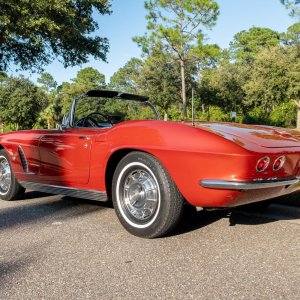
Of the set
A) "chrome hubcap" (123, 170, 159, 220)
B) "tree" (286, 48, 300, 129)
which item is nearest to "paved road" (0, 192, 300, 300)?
"chrome hubcap" (123, 170, 159, 220)

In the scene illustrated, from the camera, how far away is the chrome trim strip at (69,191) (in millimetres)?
3615

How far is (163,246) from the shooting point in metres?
3.02

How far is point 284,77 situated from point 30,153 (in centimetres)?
2869

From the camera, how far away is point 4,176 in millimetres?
5066

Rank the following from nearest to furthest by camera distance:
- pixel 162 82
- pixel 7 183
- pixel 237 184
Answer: pixel 237 184, pixel 7 183, pixel 162 82

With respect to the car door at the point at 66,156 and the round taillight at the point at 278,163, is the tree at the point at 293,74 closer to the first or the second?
the car door at the point at 66,156

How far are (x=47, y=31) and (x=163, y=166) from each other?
13418mm

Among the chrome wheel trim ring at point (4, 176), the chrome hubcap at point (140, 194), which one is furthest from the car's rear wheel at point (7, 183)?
the chrome hubcap at point (140, 194)

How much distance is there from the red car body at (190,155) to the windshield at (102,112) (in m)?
0.38

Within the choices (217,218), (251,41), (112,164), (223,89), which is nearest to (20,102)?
(223,89)

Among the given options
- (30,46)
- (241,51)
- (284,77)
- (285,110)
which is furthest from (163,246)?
(241,51)

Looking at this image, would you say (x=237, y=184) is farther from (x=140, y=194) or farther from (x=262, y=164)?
(x=140, y=194)

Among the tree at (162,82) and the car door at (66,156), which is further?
the tree at (162,82)

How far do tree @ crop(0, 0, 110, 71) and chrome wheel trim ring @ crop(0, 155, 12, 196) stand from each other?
389 inches
